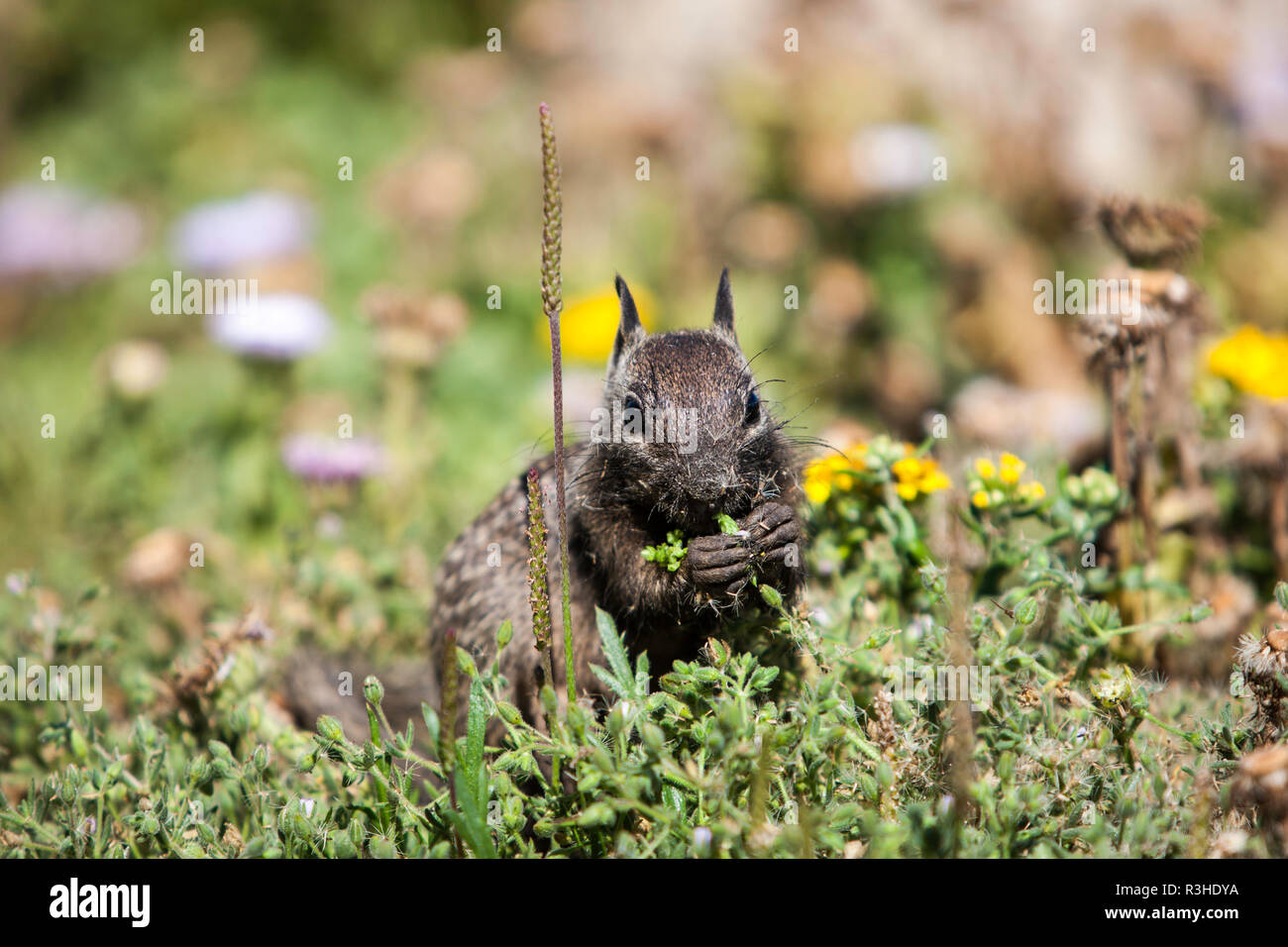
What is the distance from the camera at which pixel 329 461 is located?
5.20 m

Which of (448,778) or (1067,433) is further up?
(1067,433)

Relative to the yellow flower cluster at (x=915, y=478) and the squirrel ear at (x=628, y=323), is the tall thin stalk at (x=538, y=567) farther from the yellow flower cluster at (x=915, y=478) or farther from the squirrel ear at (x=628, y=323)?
the yellow flower cluster at (x=915, y=478)

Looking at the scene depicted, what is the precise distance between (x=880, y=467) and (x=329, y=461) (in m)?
2.74

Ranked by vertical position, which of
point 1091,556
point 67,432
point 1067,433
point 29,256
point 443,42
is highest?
point 443,42

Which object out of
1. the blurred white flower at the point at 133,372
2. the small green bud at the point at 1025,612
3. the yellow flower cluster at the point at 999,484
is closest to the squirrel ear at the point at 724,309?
the yellow flower cluster at the point at 999,484

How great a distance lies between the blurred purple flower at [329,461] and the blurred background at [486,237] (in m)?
0.02

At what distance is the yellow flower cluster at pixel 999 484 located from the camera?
3508 mm

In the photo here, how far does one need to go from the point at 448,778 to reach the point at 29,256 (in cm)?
769

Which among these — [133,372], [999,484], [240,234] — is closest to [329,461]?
[133,372]

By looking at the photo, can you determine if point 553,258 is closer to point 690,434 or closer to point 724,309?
point 690,434

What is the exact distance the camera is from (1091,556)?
3.98 metres

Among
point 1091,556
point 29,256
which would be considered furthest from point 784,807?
point 29,256

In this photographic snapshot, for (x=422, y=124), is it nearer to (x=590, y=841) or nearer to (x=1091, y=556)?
(x=1091, y=556)

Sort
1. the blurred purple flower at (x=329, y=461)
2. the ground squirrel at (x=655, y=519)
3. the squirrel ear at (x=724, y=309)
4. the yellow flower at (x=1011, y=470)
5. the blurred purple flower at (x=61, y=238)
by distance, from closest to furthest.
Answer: the ground squirrel at (x=655, y=519) → the yellow flower at (x=1011, y=470) → the squirrel ear at (x=724, y=309) → the blurred purple flower at (x=329, y=461) → the blurred purple flower at (x=61, y=238)
